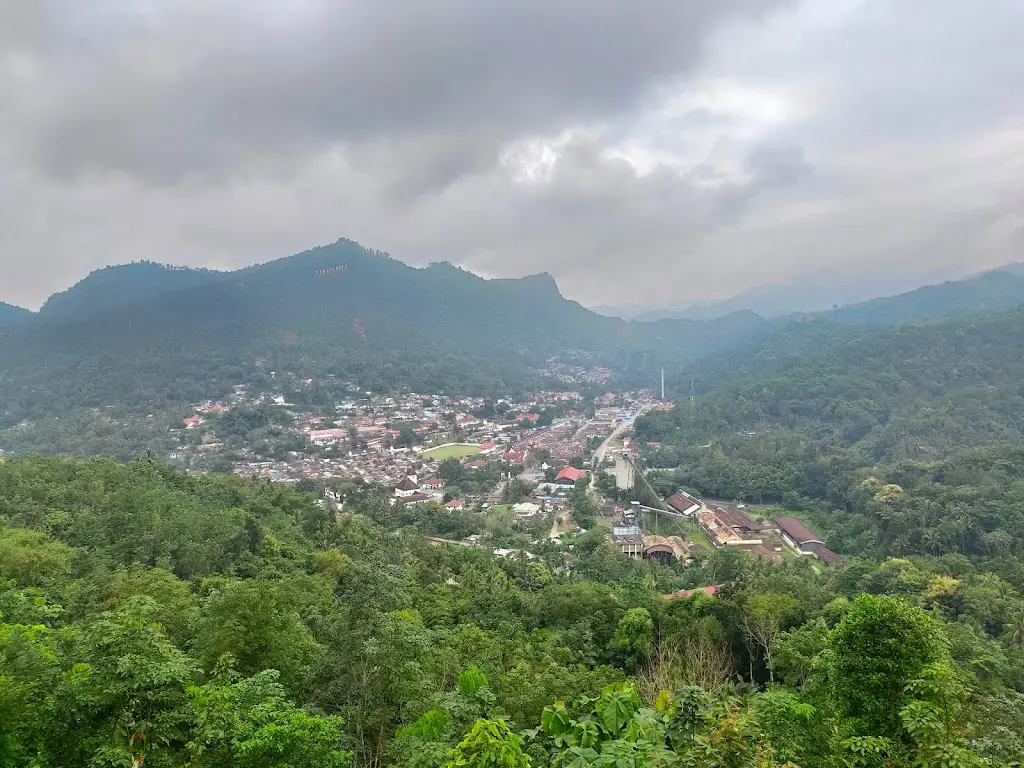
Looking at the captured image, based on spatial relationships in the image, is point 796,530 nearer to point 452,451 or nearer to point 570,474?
point 570,474

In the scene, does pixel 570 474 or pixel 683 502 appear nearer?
pixel 683 502

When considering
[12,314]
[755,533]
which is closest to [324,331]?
[12,314]

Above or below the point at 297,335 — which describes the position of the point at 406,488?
below

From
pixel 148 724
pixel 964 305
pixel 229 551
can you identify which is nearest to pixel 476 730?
pixel 148 724

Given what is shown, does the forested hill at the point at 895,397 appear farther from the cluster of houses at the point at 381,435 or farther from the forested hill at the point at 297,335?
the forested hill at the point at 297,335

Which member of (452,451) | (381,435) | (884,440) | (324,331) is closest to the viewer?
(884,440)
